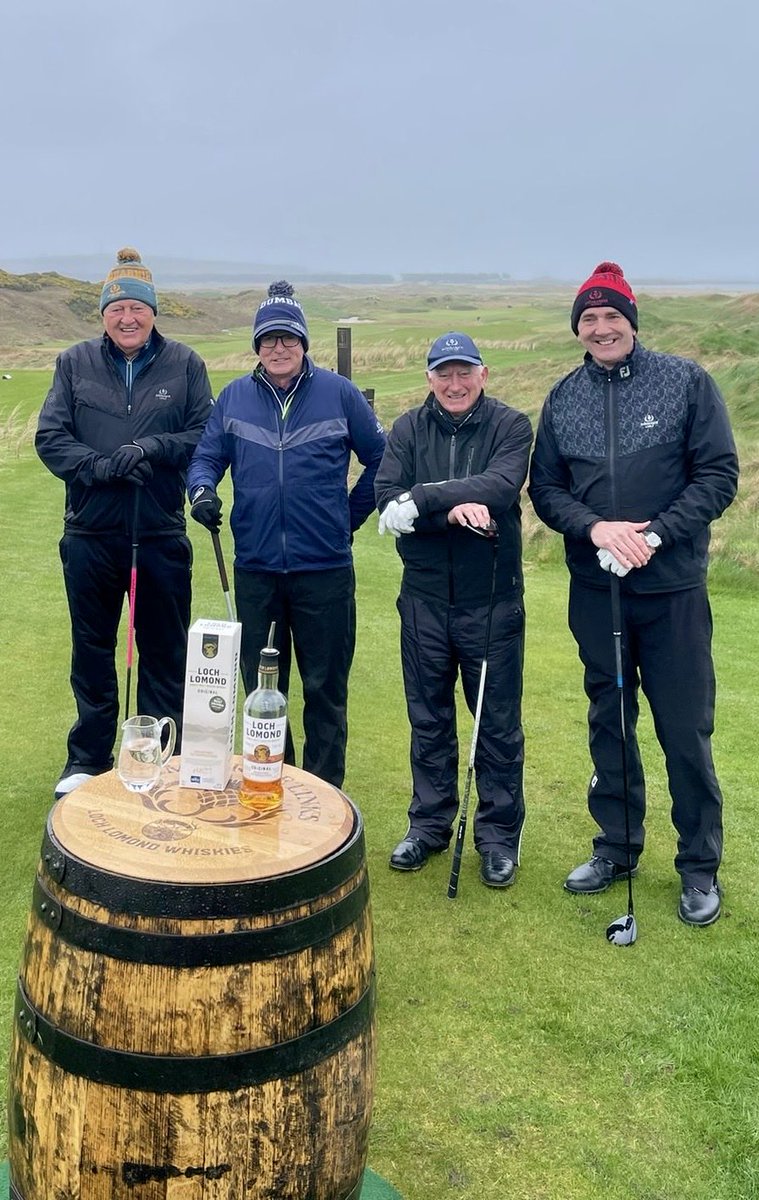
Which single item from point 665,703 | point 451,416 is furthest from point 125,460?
point 665,703

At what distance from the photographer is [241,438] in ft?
13.7

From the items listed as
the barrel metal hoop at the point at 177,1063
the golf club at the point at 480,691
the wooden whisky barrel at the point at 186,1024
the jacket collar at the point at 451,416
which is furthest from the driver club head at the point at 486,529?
the barrel metal hoop at the point at 177,1063

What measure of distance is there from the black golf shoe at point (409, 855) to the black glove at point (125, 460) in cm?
184

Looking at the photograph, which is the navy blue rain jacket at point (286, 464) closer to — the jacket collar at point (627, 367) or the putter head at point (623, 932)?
the jacket collar at point (627, 367)

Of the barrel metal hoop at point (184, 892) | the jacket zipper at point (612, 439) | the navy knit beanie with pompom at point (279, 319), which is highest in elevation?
the navy knit beanie with pompom at point (279, 319)

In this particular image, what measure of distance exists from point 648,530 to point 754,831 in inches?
66.7

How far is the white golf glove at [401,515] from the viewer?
12.4 ft

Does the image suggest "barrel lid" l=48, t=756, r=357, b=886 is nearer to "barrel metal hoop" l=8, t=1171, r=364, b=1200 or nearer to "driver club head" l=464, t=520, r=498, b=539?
"barrel metal hoop" l=8, t=1171, r=364, b=1200

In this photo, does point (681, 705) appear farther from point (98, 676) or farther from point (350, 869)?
point (98, 676)

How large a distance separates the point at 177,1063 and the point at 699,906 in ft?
8.01

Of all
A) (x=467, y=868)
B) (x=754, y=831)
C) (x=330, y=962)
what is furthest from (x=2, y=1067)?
(x=754, y=831)

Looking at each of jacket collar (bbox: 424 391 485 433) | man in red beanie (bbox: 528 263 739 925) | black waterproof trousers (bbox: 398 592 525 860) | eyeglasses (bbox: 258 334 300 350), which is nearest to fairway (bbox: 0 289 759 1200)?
black waterproof trousers (bbox: 398 592 525 860)

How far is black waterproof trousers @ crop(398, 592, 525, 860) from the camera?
4.02 m

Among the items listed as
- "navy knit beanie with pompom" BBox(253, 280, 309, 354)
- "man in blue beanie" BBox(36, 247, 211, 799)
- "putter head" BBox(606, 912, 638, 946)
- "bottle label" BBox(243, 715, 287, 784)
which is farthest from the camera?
"man in blue beanie" BBox(36, 247, 211, 799)
